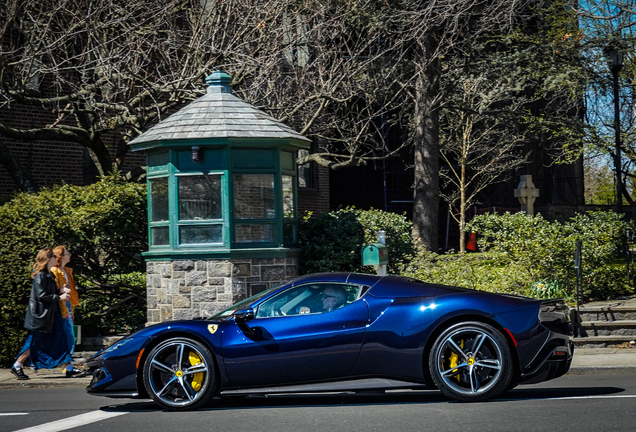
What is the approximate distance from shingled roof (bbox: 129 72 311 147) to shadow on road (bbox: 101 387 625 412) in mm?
4807

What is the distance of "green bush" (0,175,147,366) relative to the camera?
39.9ft

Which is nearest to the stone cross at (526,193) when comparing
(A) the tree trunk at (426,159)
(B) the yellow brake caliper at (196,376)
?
(A) the tree trunk at (426,159)

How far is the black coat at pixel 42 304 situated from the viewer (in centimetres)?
1080

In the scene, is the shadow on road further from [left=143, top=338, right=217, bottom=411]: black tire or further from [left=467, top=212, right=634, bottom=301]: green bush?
[left=467, top=212, right=634, bottom=301]: green bush

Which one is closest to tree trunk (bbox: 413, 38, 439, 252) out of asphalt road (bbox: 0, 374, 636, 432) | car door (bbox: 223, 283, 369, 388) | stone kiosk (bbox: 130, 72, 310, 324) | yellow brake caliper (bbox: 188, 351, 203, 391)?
stone kiosk (bbox: 130, 72, 310, 324)

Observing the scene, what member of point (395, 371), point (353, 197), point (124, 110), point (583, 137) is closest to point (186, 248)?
point (124, 110)

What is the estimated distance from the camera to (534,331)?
296 inches

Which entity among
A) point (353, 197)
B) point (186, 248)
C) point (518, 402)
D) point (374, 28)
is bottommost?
point (518, 402)

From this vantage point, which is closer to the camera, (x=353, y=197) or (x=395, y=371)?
(x=395, y=371)

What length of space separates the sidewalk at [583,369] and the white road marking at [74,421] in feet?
10.3

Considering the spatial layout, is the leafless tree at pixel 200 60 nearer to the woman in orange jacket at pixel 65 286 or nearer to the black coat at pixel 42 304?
the woman in orange jacket at pixel 65 286

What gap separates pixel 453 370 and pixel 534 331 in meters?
0.78

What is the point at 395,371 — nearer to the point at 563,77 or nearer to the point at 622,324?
the point at 622,324

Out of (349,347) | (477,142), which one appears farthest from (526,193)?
(349,347)
